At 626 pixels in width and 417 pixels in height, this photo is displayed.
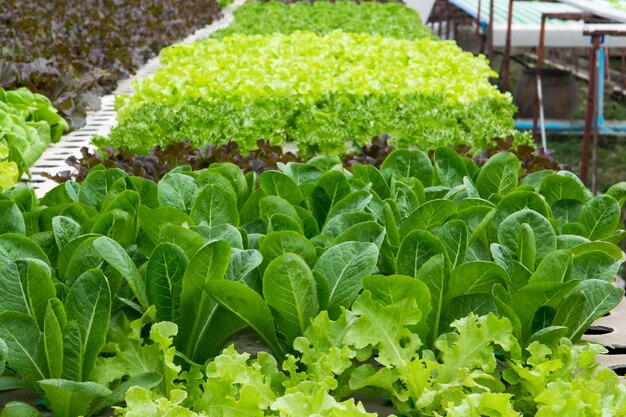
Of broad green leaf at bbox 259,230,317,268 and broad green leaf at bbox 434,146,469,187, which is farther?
broad green leaf at bbox 434,146,469,187

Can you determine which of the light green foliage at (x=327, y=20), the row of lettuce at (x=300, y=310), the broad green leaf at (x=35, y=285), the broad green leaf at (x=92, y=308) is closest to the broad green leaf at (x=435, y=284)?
the row of lettuce at (x=300, y=310)

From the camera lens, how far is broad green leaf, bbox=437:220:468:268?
223cm

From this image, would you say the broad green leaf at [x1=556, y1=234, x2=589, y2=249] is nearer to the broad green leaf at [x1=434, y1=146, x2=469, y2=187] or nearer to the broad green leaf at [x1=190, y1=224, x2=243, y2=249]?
the broad green leaf at [x1=434, y1=146, x2=469, y2=187]

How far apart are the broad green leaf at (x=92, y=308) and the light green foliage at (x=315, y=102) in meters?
2.63

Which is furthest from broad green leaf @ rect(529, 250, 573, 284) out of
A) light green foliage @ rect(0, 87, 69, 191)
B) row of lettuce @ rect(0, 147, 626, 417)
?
light green foliage @ rect(0, 87, 69, 191)

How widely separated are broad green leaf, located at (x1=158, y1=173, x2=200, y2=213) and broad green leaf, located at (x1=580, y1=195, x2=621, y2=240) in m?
1.16

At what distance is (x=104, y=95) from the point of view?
802cm

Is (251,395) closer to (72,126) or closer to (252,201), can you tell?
(252,201)

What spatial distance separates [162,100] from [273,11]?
294 inches

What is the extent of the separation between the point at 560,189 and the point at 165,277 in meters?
1.40

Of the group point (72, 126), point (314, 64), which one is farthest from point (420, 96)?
point (72, 126)

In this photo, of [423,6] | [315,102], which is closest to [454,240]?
[315,102]

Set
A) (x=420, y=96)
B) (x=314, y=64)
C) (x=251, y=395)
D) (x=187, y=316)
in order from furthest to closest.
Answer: (x=314, y=64) → (x=420, y=96) → (x=187, y=316) → (x=251, y=395)

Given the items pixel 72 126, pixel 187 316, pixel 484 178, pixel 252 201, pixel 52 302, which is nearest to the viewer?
pixel 52 302
